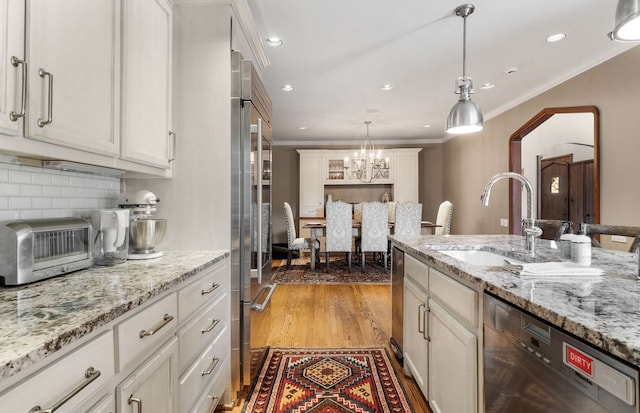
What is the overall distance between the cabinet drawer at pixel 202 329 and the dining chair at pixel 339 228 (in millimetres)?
3439

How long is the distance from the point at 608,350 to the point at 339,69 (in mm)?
3314

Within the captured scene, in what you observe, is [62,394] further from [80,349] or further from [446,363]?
[446,363]

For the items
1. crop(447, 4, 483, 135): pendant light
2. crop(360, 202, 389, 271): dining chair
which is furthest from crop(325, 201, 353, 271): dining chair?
crop(447, 4, 483, 135): pendant light

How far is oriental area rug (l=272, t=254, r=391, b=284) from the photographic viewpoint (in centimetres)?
464

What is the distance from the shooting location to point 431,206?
716cm

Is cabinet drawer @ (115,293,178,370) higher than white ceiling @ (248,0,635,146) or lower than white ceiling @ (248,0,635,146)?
lower

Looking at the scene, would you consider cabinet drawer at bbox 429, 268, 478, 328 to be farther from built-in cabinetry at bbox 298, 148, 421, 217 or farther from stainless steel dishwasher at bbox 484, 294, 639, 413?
built-in cabinetry at bbox 298, 148, 421, 217

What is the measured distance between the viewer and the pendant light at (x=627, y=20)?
1.01 meters

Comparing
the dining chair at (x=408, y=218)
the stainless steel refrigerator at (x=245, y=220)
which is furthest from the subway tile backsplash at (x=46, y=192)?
the dining chair at (x=408, y=218)

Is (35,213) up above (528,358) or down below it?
above

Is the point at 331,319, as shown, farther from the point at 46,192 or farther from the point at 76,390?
the point at 76,390

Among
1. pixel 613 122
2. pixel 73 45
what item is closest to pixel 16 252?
pixel 73 45

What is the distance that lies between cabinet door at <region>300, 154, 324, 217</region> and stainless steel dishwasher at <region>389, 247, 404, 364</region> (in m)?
4.60

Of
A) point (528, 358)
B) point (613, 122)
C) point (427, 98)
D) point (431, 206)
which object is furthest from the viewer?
point (431, 206)
